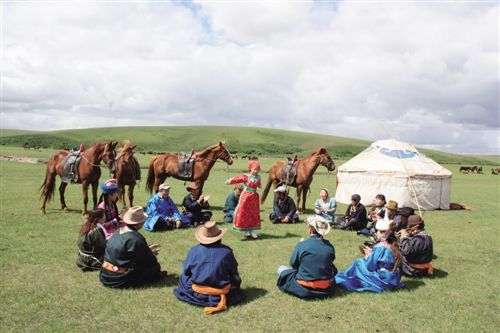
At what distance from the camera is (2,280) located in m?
6.11

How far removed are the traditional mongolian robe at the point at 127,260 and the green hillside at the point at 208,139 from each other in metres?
87.0

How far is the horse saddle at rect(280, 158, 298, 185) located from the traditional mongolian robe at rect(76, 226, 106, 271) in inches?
320

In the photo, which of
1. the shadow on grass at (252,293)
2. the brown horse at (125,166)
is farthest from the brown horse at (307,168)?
the shadow on grass at (252,293)

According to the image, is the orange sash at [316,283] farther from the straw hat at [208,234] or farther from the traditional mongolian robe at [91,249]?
the traditional mongolian robe at [91,249]

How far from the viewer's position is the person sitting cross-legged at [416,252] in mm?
6793

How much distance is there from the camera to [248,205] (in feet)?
29.3

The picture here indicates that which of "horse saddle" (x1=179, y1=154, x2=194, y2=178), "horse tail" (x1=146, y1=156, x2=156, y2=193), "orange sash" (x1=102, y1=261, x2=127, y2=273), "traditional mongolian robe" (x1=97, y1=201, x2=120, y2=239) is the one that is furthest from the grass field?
"horse tail" (x1=146, y1=156, x2=156, y2=193)

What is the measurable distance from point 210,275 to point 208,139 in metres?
108

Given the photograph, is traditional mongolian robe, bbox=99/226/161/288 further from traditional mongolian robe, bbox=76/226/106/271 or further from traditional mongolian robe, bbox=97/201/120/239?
traditional mongolian robe, bbox=97/201/120/239

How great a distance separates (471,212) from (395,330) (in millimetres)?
12447

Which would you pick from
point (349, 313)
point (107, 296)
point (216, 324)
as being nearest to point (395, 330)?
point (349, 313)

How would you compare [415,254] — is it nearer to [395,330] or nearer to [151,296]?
[395,330]

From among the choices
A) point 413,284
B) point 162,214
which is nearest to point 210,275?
point 413,284

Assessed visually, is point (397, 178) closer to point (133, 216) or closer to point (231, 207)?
point (231, 207)
